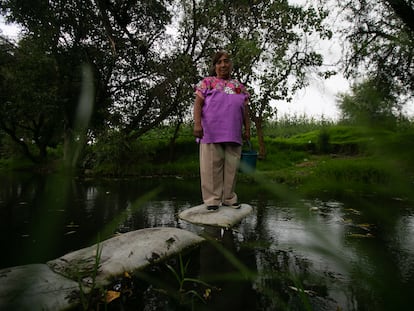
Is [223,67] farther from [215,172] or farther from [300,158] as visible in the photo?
[300,158]

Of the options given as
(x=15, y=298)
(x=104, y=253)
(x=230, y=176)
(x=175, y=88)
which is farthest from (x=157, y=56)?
(x=15, y=298)

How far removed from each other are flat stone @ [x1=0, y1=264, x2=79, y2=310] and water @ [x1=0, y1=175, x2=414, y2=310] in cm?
3

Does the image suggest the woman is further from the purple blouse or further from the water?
the water

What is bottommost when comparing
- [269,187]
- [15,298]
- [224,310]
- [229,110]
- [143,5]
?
[224,310]

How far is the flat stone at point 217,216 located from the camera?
99.5 inches

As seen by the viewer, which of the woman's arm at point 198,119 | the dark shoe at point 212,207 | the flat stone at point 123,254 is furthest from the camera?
the dark shoe at point 212,207

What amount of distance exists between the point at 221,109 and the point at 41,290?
2077 mm

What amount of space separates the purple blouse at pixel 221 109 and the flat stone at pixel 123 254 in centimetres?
104

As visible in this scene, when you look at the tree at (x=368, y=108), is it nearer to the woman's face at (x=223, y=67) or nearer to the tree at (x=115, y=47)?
the woman's face at (x=223, y=67)

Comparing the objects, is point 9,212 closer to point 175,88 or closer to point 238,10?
point 175,88

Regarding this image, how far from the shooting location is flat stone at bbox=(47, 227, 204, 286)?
1328 mm

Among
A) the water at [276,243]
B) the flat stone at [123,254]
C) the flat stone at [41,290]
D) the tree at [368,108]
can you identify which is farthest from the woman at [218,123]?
the tree at [368,108]

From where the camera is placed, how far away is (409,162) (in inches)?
14.9

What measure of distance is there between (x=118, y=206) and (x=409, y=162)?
11.5 feet
